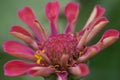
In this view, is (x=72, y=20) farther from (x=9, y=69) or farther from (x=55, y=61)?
(x=9, y=69)

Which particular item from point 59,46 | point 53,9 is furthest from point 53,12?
point 59,46

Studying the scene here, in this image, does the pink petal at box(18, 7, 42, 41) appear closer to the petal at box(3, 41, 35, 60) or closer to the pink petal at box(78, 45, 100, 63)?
the petal at box(3, 41, 35, 60)

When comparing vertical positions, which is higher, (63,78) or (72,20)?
(72,20)

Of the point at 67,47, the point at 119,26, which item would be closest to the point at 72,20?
the point at 67,47

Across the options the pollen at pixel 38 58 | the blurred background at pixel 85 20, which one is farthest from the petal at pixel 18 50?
the blurred background at pixel 85 20

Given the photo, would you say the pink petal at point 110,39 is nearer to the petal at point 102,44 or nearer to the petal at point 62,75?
the petal at point 102,44

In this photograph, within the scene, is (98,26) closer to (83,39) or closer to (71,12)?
(83,39)

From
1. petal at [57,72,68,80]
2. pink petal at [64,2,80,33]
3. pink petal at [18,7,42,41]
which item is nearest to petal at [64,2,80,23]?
pink petal at [64,2,80,33]
